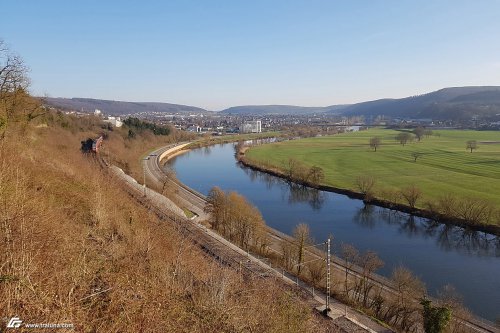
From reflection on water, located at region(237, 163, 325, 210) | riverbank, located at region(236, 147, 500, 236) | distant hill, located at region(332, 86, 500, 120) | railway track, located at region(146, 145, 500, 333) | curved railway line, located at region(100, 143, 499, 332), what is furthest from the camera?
distant hill, located at region(332, 86, 500, 120)

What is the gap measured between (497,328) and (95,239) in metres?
10.7

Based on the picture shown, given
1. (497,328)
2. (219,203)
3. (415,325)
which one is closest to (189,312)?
(415,325)

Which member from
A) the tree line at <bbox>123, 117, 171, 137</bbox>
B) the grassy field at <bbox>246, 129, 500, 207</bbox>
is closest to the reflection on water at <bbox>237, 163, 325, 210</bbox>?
the grassy field at <bbox>246, 129, 500, 207</bbox>

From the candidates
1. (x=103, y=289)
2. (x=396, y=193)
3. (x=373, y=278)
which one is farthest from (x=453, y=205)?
(x=103, y=289)

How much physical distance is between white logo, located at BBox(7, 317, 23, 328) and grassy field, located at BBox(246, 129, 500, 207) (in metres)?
23.2

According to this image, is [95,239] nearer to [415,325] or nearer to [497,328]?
[415,325]

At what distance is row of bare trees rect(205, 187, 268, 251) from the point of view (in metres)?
15.7

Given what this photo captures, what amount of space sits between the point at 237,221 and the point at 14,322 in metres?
13.5

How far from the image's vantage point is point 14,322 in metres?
3.13

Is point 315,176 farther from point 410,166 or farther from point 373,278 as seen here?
point 373,278

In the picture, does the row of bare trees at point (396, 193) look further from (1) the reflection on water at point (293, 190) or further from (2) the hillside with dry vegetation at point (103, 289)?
(2) the hillside with dry vegetation at point (103, 289)

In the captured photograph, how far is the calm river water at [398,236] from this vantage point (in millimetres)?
13695

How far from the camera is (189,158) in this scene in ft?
166

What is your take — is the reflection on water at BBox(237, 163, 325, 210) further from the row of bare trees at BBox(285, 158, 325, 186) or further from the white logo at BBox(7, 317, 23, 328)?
the white logo at BBox(7, 317, 23, 328)
